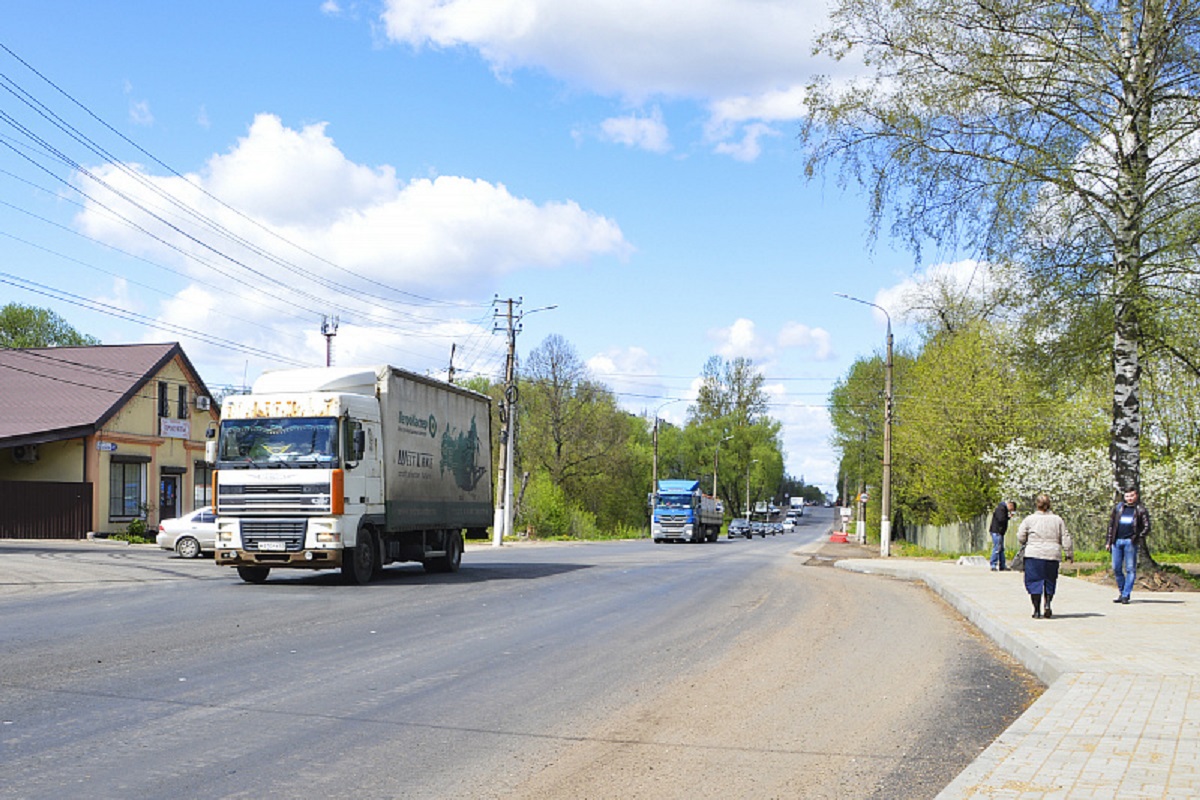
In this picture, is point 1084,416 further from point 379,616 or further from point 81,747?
point 81,747

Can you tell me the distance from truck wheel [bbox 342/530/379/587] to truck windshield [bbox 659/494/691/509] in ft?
135

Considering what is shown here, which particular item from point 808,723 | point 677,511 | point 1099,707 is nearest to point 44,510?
point 677,511

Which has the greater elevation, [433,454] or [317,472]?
[433,454]

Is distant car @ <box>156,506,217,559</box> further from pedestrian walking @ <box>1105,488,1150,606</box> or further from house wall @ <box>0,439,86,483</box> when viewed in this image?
pedestrian walking @ <box>1105,488,1150,606</box>

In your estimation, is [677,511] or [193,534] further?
[677,511]

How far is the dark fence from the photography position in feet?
137

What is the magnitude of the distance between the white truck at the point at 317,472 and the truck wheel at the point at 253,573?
21mm

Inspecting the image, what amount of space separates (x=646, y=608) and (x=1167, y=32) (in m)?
11.8

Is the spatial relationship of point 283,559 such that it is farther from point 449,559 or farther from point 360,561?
point 449,559

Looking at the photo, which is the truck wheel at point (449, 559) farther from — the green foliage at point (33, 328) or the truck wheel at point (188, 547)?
the green foliage at point (33, 328)

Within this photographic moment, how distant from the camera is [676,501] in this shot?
6172cm

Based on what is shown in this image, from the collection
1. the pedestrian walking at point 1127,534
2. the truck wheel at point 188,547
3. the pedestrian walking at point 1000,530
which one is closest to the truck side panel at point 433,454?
the truck wheel at point 188,547

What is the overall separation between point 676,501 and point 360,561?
139 feet

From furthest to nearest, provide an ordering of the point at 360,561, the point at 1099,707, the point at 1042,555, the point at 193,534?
the point at 193,534, the point at 360,561, the point at 1042,555, the point at 1099,707
